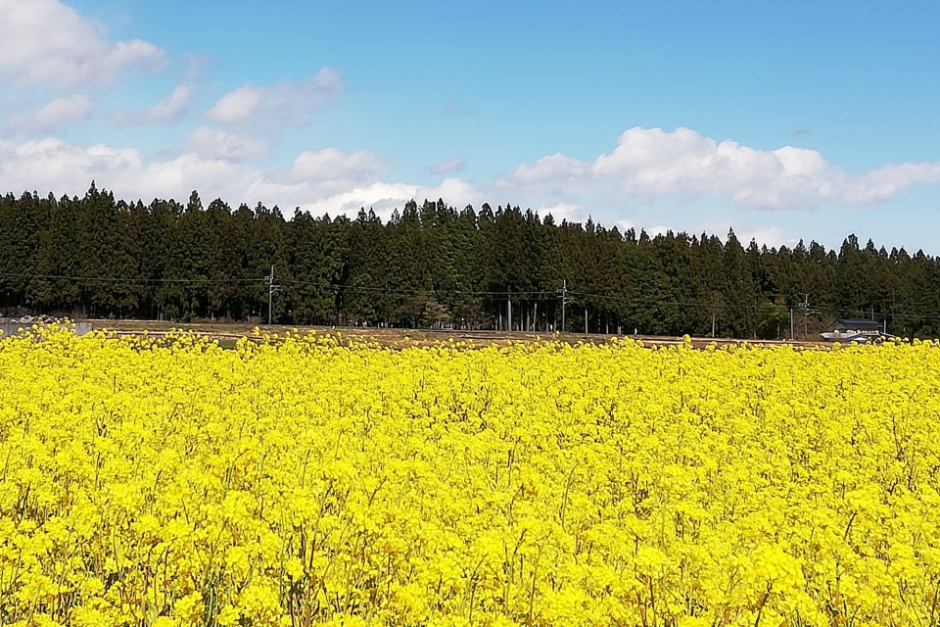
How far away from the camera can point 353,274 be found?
6856 centimetres

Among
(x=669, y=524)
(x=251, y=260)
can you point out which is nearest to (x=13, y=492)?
(x=669, y=524)

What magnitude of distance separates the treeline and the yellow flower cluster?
55.9 m

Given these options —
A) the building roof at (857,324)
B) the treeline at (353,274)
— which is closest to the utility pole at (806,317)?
the treeline at (353,274)

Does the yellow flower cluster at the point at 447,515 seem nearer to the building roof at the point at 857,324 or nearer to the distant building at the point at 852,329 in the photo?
the distant building at the point at 852,329

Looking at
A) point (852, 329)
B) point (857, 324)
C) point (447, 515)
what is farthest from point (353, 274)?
point (447, 515)

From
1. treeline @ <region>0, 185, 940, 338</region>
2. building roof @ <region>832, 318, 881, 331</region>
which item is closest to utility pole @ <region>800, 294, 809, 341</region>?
treeline @ <region>0, 185, 940, 338</region>

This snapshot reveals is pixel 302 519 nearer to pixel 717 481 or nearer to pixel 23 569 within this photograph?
pixel 23 569

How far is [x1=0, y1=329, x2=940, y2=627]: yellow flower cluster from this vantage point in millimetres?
4164

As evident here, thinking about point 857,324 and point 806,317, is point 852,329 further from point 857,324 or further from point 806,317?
point 806,317

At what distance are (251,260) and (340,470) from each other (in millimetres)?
65153

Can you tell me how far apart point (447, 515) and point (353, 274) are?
6403cm

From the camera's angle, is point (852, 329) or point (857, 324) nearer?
point (852, 329)

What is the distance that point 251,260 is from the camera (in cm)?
6744

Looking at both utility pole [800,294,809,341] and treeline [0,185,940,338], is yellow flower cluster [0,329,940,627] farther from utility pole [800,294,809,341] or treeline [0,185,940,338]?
utility pole [800,294,809,341]
